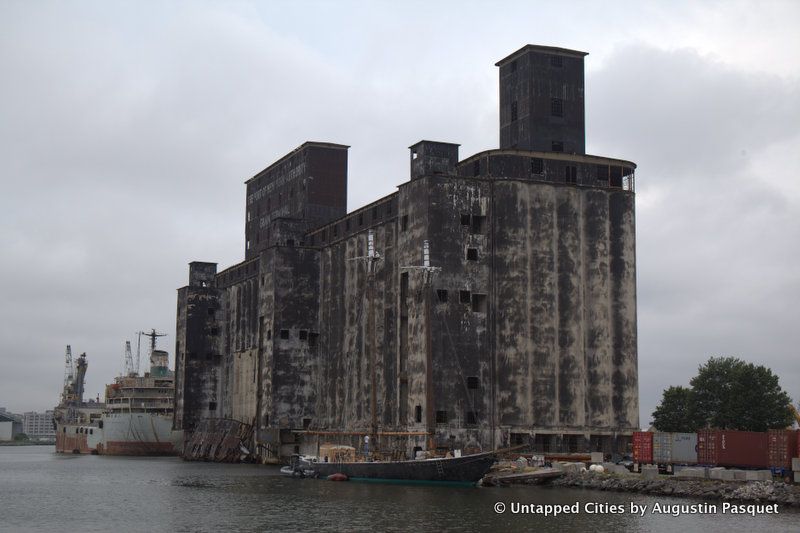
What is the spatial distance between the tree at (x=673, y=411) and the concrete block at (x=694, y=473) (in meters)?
52.8

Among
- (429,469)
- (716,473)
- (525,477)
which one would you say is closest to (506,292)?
Result: (525,477)

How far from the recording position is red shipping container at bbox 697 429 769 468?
66188 mm

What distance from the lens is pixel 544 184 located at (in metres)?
89.7

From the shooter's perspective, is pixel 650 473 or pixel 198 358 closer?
pixel 650 473

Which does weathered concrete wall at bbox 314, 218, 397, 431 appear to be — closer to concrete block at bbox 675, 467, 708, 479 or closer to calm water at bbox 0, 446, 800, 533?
calm water at bbox 0, 446, 800, 533

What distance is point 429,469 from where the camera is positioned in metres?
72.2

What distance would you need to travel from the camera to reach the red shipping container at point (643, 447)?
243 feet

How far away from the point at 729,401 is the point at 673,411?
1038 centimetres

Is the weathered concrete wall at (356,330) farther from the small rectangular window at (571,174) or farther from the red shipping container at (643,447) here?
the red shipping container at (643,447)

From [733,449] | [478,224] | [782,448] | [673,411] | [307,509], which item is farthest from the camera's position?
[673,411]

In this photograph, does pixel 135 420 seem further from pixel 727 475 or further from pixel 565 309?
pixel 727 475

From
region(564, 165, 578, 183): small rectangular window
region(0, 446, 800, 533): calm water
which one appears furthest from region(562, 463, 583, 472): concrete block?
region(564, 165, 578, 183): small rectangular window

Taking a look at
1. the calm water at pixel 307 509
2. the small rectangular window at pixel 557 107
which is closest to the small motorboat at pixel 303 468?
the calm water at pixel 307 509

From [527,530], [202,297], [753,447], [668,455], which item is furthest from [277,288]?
[527,530]
